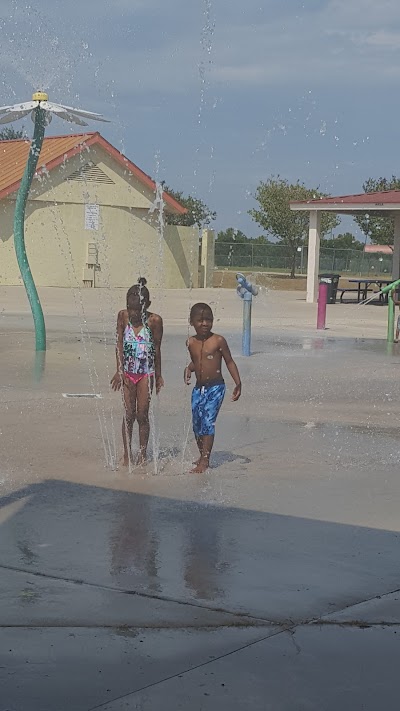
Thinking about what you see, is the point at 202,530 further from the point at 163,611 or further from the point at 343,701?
the point at 343,701

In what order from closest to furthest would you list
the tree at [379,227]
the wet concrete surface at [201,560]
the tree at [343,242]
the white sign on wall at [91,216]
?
the wet concrete surface at [201,560], the white sign on wall at [91,216], the tree at [379,227], the tree at [343,242]

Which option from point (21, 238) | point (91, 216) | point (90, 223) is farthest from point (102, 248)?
point (21, 238)

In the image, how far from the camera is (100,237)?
39406 millimetres

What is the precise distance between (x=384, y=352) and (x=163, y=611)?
42.5ft

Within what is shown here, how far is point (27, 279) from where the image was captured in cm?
1672

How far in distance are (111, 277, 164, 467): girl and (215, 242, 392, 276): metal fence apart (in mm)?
48143

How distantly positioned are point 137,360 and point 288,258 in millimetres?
52725

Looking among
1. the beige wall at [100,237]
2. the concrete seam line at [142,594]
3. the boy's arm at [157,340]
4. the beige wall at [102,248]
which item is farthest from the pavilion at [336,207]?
the concrete seam line at [142,594]

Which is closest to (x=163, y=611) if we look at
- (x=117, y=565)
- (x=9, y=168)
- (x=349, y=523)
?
(x=117, y=565)

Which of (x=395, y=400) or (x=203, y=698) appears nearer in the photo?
(x=203, y=698)

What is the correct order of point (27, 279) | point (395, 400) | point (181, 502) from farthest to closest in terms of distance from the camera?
1. point (27, 279)
2. point (395, 400)
3. point (181, 502)

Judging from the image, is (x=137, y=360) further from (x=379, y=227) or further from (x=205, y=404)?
(x=379, y=227)

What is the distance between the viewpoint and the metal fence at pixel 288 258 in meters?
57.6

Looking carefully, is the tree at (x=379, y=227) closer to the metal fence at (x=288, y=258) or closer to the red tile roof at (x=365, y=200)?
the metal fence at (x=288, y=258)
